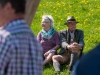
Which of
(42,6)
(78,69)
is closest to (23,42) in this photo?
(78,69)

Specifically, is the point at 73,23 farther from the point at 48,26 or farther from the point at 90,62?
the point at 90,62

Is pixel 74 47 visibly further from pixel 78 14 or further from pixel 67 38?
pixel 78 14

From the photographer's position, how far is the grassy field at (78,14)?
1043cm

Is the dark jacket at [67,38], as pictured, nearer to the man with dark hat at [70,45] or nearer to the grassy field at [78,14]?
the man with dark hat at [70,45]

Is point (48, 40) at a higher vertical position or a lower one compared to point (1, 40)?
lower

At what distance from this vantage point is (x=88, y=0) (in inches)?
517

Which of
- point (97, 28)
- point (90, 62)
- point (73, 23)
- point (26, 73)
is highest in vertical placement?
point (90, 62)

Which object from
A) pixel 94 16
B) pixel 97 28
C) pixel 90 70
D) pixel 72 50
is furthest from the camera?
pixel 94 16

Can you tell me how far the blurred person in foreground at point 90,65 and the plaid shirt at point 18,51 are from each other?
683mm

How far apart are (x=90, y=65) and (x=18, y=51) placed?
0.78m

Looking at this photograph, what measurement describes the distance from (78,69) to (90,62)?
0.32 ft

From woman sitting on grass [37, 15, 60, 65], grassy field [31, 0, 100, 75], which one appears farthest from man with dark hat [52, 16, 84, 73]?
grassy field [31, 0, 100, 75]

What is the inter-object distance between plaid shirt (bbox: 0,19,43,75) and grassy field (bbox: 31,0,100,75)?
599 centimetres

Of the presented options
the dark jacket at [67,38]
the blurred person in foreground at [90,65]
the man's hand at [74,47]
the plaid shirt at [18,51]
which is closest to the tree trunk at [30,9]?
the plaid shirt at [18,51]
